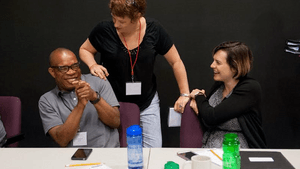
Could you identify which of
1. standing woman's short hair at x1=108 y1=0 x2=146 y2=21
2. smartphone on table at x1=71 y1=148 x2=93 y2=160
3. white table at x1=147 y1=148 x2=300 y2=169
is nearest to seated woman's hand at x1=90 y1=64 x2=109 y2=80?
standing woman's short hair at x1=108 y1=0 x2=146 y2=21

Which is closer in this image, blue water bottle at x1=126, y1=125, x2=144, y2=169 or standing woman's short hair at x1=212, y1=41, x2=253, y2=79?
blue water bottle at x1=126, y1=125, x2=144, y2=169

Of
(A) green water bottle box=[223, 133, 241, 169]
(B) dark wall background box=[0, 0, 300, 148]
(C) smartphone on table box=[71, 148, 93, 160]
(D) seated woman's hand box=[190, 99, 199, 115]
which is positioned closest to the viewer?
(A) green water bottle box=[223, 133, 241, 169]

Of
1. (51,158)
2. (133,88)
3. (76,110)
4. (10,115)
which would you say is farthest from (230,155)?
(10,115)

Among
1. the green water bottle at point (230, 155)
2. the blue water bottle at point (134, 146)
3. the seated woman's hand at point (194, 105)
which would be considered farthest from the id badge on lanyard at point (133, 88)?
the green water bottle at point (230, 155)

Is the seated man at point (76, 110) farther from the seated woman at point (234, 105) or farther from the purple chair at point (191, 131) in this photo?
the seated woman at point (234, 105)

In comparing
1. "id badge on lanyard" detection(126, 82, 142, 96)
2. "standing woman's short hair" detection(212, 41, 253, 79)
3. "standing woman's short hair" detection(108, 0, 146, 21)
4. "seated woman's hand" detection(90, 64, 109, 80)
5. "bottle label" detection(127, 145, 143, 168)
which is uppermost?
"standing woman's short hair" detection(108, 0, 146, 21)

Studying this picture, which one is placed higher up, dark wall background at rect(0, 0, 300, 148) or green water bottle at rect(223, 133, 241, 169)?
dark wall background at rect(0, 0, 300, 148)

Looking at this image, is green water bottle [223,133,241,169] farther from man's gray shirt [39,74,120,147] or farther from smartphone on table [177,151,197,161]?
man's gray shirt [39,74,120,147]

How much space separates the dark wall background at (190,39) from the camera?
3.12m

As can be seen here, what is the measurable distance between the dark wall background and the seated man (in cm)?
101

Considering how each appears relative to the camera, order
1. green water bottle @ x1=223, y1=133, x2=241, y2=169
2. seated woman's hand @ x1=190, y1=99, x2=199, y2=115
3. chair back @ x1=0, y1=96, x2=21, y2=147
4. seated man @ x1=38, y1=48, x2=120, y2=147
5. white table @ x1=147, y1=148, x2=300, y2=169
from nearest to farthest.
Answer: green water bottle @ x1=223, y1=133, x2=241, y2=169, white table @ x1=147, y1=148, x2=300, y2=169, seated man @ x1=38, y1=48, x2=120, y2=147, seated woman's hand @ x1=190, y1=99, x2=199, y2=115, chair back @ x1=0, y1=96, x2=21, y2=147

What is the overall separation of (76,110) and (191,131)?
0.82 m

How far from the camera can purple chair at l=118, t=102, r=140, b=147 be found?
228 cm

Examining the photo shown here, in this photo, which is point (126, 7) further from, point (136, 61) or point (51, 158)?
point (51, 158)
